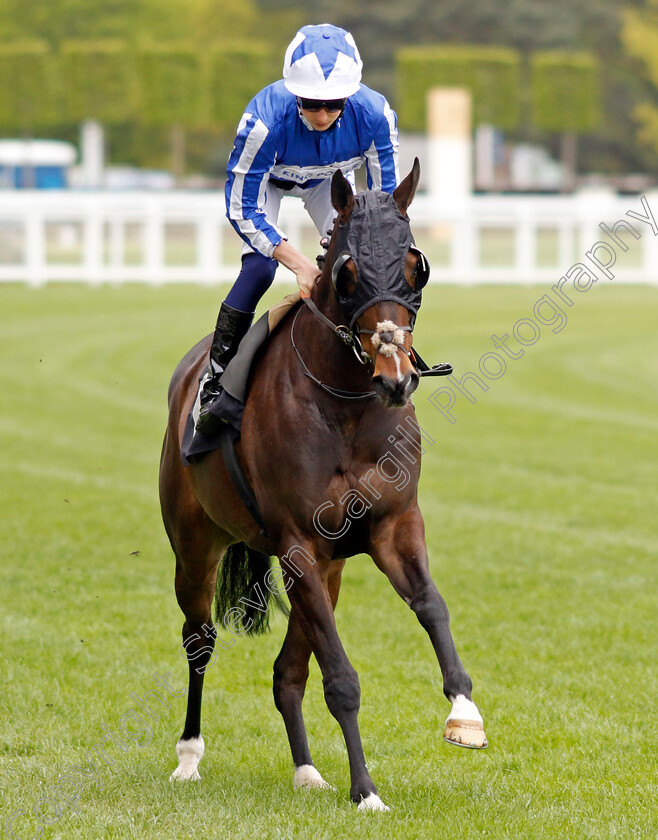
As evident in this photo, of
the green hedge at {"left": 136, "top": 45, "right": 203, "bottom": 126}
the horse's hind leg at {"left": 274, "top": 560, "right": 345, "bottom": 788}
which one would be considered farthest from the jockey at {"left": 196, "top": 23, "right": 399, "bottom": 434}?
the green hedge at {"left": 136, "top": 45, "right": 203, "bottom": 126}

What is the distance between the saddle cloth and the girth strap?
0.04m

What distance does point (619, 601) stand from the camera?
7.43 metres

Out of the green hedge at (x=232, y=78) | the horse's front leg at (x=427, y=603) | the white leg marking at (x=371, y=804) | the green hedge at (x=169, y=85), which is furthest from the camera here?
the green hedge at (x=232, y=78)

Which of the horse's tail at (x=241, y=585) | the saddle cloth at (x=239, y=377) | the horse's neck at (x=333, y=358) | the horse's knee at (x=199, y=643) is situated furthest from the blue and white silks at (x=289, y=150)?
the horse's knee at (x=199, y=643)

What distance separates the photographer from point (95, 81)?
41.6 m

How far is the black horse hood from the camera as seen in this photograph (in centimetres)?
414

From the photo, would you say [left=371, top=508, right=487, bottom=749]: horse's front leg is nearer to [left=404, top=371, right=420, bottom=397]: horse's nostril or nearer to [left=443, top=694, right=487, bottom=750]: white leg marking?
[left=443, top=694, right=487, bottom=750]: white leg marking

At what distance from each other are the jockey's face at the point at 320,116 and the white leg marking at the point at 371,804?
2.20m

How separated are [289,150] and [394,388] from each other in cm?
117

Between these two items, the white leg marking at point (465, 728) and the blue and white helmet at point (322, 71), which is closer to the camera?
the white leg marking at point (465, 728)

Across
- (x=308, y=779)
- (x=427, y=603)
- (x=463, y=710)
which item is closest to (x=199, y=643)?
(x=308, y=779)

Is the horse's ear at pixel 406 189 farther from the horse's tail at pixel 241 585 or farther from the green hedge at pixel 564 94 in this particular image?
the green hedge at pixel 564 94

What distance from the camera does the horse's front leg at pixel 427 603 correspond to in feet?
13.5

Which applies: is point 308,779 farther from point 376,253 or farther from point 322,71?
point 322,71
